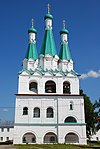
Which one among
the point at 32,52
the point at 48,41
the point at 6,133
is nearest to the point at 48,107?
the point at 32,52

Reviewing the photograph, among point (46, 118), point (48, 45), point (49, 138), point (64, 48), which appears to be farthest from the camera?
point (64, 48)

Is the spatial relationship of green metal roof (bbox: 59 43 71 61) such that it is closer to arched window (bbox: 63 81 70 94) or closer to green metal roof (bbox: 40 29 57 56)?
green metal roof (bbox: 40 29 57 56)

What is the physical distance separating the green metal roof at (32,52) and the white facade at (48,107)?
1.73 m

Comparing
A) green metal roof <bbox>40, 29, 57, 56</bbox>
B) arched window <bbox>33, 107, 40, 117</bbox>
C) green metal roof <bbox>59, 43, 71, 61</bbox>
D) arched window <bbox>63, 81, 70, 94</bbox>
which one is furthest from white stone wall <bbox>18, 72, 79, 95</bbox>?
green metal roof <bbox>40, 29, 57, 56</bbox>

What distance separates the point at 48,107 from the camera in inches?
1271

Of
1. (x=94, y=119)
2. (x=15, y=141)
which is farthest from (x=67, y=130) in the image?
(x=94, y=119)

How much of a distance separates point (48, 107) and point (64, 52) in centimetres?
959

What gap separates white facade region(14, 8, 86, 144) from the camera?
31141 mm

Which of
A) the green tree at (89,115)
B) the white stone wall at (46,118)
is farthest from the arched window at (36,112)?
the green tree at (89,115)

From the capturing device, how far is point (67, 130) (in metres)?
31.4

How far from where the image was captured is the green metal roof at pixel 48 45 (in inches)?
1411

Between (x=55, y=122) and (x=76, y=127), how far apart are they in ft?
9.51

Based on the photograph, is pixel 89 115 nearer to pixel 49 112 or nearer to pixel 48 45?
pixel 49 112

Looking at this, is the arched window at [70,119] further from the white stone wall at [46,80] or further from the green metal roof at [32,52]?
the green metal roof at [32,52]
